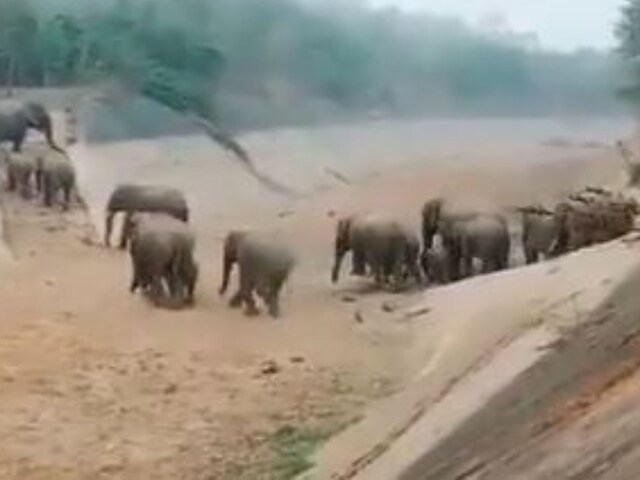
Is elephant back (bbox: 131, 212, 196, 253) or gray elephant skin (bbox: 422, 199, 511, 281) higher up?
elephant back (bbox: 131, 212, 196, 253)

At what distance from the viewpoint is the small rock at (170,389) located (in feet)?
Answer: 28.8

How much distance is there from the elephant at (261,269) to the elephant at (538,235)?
118 inches

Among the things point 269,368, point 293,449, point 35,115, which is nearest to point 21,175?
point 35,115

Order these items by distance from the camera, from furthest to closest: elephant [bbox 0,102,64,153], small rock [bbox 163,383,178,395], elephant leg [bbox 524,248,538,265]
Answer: elephant [bbox 0,102,64,153]
elephant leg [bbox 524,248,538,265]
small rock [bbox 163,383,178,395]

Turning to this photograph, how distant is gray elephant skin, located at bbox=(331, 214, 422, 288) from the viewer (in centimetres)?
1400

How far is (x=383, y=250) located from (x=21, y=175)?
5.94 m

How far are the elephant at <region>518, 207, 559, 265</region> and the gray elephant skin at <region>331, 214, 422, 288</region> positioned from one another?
1.15m

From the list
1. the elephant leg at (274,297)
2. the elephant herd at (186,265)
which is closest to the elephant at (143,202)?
the elephant herd at (186,265)

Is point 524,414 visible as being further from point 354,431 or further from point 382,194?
point 382,194

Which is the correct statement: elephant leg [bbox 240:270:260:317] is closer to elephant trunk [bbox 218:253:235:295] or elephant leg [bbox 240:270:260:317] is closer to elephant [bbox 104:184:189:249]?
elephant trunk [bbox 218:253:235:295]

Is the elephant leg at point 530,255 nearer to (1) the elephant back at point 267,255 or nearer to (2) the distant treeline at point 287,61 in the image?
(1) the elephant back at point 267,255

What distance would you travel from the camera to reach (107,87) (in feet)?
87.1

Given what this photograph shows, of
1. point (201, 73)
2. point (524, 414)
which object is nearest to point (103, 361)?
point (524, 414)

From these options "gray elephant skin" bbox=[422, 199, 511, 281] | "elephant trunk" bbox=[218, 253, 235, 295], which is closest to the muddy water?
"gray elephant skin" bbox=[422, 199, 511, 281]
